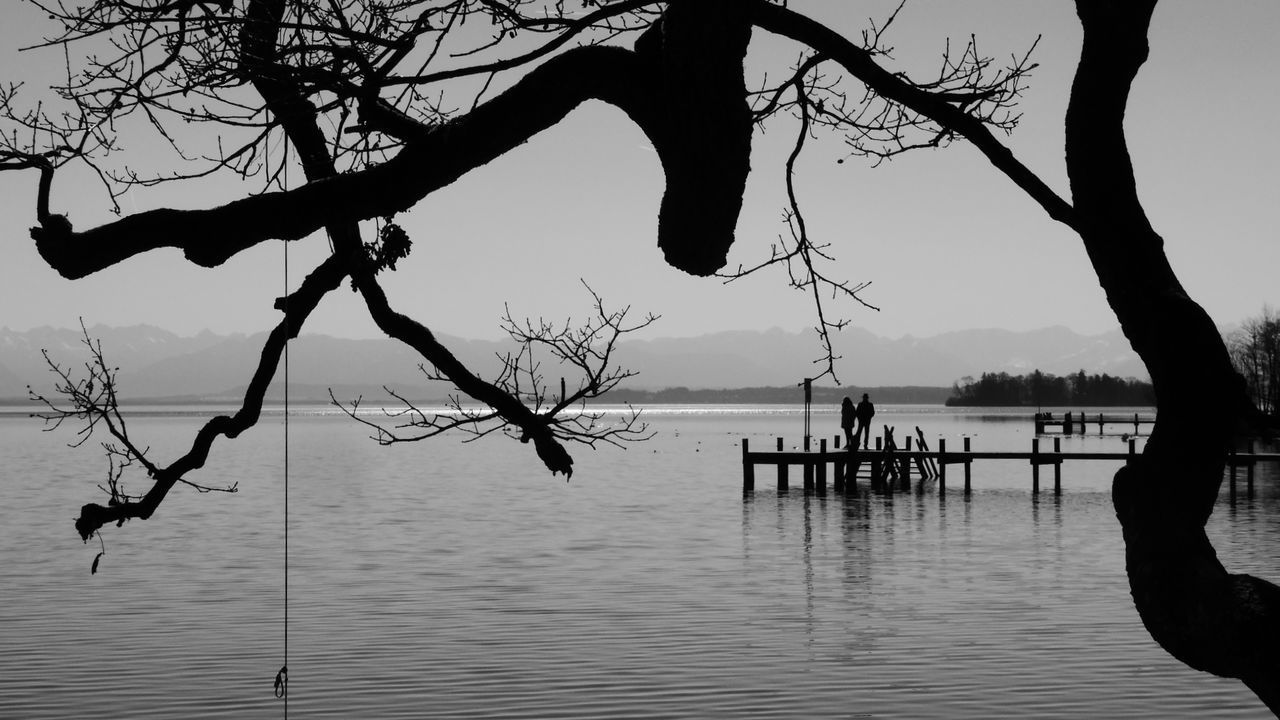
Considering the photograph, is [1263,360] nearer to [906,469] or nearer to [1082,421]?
[1082,421]

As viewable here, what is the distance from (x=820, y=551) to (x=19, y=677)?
17.6 metres

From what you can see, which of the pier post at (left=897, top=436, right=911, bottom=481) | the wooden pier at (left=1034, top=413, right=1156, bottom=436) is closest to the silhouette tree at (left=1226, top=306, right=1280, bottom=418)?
the wooden pier at (left=1034, top=413, right=1156, bottom=436)

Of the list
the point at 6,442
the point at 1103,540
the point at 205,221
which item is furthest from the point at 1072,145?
the point at 6,442

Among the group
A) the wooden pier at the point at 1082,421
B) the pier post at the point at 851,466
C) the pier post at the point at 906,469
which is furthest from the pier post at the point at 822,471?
the wooden pier at the point at 1082,421

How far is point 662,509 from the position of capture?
3866 centimetres

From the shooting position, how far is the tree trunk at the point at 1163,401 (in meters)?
4.10

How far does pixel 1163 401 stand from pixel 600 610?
16.7m

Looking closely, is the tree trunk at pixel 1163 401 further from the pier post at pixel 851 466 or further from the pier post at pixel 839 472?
the pier post at pixel 839 472

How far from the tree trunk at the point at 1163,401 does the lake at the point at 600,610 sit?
33.4 ft

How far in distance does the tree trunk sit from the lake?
10194 mm

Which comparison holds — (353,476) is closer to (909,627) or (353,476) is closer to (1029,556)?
(1029,556)

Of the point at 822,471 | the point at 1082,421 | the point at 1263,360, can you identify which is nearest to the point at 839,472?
the point at 822,471

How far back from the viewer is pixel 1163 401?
429 cm

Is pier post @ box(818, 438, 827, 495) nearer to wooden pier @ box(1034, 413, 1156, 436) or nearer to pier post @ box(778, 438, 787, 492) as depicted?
pier post @ box(778, 438, 787, 492)
